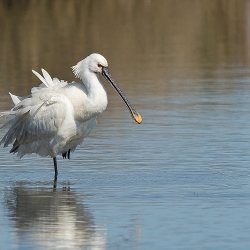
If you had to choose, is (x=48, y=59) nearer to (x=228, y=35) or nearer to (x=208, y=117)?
(x=228, y=35)

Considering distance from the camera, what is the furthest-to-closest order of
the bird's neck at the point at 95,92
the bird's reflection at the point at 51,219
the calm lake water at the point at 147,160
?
1. the bird's neck at the point at 95,92
2. the calm lake water at the point at 147,160
3. the bird's reflection at the point at 51,219

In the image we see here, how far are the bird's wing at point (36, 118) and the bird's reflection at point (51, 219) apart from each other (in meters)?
1.14

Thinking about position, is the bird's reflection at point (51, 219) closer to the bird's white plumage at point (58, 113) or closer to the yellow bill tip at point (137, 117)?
the bird's white plumage at point (58, 113)

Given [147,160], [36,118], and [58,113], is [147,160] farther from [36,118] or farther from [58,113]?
[36,118]

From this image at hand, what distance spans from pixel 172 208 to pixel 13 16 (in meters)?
27.6

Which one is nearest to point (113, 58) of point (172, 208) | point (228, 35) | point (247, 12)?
point (228, 35)

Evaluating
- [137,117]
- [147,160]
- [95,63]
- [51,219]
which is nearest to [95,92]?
[95,63]

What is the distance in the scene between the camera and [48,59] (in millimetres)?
25969

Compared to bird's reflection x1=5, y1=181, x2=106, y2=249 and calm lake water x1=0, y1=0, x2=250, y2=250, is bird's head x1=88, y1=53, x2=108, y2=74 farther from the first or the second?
bird's reflection x1=5, y1=181, x2=106, y2=249

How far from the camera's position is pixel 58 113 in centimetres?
1289

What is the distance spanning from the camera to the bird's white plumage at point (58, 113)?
12.9m

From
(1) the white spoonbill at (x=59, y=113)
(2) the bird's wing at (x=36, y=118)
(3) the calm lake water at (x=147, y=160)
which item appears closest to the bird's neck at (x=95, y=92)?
(1) the white spoonbill at (x=59, y=113)

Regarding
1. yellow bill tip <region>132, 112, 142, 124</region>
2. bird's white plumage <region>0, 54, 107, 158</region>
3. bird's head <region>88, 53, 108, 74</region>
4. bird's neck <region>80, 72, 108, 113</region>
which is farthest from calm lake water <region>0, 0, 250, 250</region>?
bird's head <region>88, 53, 108, 74</region>

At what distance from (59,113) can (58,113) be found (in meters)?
0.01
